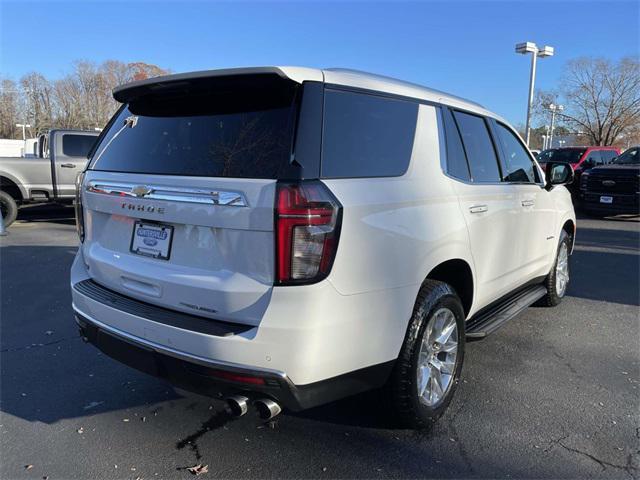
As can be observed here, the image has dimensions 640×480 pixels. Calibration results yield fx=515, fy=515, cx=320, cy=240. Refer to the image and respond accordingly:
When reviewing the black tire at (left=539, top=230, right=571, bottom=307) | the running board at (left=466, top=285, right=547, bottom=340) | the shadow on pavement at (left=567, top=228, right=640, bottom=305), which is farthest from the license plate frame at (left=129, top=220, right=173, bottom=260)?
the shadow on pavement at (left=567, top=228, right=640, bottom=305)

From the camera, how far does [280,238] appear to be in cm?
220

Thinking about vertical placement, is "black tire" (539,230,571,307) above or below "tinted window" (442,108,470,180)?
below

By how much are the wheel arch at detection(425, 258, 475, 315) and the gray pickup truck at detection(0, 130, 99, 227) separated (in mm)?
9682

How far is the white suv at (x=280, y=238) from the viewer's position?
2.24 metres

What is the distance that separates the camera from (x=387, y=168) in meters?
2.68

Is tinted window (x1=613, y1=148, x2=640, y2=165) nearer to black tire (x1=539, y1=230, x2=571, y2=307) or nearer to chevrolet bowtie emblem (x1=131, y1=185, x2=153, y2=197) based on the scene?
black tire (x1=539, y1=230, x2=571, y2=307)

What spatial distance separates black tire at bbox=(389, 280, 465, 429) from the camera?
107 inches

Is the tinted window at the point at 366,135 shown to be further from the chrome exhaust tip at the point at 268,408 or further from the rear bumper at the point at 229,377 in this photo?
the chrome exhaust tip at the point at 268,408

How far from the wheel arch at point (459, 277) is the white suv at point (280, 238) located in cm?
2

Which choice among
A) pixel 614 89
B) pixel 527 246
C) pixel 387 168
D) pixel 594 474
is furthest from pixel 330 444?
pixel 614 89

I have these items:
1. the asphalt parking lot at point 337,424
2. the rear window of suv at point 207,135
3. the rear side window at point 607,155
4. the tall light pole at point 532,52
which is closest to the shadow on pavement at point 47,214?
the asphalt parking lot at point 337,424

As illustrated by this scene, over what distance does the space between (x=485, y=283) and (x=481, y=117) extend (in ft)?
4.18

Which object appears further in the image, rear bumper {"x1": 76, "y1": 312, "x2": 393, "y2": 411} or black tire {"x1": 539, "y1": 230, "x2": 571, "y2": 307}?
black tire {"x1": 539, "y1": 230, "x2": 571, "y2": 307}

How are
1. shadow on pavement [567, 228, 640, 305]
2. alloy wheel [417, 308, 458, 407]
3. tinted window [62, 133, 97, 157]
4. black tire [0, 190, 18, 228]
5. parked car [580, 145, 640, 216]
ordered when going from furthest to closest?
parked car [580, 145, 640, 216], tinted window [62, 133, 97, 157], black tire [0, 190, 18, 228], shadow on pavement [567, 228, 640, 305], alloy wheel [417, 308, 458, 407]
